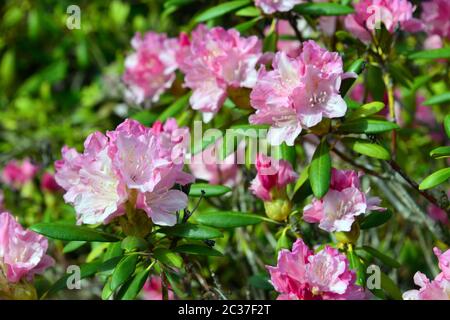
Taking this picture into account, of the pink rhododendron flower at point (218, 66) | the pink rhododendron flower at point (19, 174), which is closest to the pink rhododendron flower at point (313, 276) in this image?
the pink rhododendron flower at point (218, 66)

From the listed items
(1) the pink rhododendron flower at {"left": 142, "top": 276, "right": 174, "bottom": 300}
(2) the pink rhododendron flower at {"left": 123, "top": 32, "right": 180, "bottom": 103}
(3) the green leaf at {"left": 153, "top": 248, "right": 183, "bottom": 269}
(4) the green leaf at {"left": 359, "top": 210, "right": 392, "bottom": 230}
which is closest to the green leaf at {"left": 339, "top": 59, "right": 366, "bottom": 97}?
(4) the green leaf at {"left": 359, "top": 210, "right": 392, "bottom": 230}

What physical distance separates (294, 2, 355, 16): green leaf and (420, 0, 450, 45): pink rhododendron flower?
0.96 ft

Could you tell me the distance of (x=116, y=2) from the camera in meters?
4.01

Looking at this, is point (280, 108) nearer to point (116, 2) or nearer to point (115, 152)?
point (115, 152)

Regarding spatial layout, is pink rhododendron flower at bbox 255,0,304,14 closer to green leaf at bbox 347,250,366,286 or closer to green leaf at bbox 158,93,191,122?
green leaf at bbox 158,93,191,122

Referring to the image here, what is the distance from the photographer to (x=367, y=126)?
174 centimetres

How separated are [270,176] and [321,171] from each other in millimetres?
135

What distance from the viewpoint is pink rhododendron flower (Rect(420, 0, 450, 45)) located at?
2.17m

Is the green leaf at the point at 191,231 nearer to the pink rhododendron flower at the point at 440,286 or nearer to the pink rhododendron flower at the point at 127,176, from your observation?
the pink rhododendron flower at the point at 127,176

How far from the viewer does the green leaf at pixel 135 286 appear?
64.7 inches

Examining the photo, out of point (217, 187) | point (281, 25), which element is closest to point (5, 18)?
point (281, 25)

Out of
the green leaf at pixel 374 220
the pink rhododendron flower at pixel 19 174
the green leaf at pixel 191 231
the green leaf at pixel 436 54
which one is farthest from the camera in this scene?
the pink rhododendron flower at pixel 19 174

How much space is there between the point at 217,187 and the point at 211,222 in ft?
0.32

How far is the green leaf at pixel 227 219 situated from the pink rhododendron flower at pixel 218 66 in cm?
32
